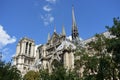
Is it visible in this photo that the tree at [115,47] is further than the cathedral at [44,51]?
No

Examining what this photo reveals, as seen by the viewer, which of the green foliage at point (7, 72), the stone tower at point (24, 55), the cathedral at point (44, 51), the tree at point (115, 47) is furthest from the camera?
the stone tower at point (24, 55)

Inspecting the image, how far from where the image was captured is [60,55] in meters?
56.7

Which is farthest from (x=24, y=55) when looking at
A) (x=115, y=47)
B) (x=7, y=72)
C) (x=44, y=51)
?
(x=115, y=47)

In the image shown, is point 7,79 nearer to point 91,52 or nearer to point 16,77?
point 16,77

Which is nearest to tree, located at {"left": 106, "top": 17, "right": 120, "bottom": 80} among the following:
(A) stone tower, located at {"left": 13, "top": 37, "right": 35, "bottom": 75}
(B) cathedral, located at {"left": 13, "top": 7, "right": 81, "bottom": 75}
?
(B) cathedral, located at {"left": 13, "top": 7, "right": 81, "bottom": 75}

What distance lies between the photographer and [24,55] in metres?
81.5

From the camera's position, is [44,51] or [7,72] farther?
[44,51]

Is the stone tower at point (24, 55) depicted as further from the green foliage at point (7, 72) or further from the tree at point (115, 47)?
the tree at point (115, 47)

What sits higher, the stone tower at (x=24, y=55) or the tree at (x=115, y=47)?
the stone tower at (x=24, y=55)

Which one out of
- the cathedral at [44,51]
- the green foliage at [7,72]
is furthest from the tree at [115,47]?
the cathedral at [44,51]

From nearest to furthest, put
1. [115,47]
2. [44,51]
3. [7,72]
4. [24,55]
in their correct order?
[115,47] < [7,72] < [44,51] < [24,55]

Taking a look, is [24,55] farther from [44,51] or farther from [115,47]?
[115,47]

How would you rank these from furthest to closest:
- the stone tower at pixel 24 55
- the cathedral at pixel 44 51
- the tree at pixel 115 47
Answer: the stone tower at pixel 24 55 < the cathedral at pixel 44 51 < the tree at pixel 115 47

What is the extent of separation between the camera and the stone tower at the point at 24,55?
78812mm
